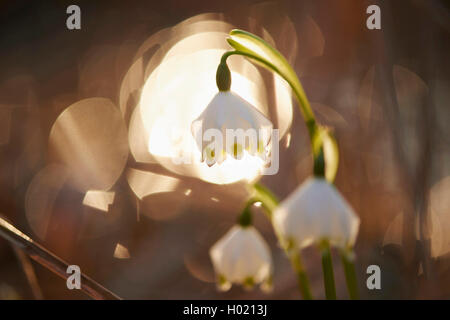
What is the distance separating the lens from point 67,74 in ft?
10.2

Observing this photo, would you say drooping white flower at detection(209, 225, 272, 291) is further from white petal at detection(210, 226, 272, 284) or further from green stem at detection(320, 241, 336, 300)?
green stem at detection(320, 241, 336, 300)

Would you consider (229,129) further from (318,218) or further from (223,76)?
(318,218)

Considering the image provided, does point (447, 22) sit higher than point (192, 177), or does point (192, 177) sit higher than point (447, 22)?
point (447, 22)

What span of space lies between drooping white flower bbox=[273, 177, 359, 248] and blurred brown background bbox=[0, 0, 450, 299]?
875 millimetres

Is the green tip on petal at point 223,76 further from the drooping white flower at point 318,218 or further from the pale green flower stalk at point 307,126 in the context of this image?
the drooping white flower at point 318,218

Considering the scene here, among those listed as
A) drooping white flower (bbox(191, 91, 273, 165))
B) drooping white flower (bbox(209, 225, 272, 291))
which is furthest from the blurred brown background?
drooping white flower (bbox(209, 225, 272, 291))

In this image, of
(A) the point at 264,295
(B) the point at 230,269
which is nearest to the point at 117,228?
(A) the point at 264,295

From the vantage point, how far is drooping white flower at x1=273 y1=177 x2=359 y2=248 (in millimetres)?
837

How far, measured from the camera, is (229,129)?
3.60 ft

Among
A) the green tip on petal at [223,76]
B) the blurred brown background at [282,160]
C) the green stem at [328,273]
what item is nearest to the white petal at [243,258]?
the green stem at [328,273]

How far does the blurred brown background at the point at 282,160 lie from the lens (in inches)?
74.2

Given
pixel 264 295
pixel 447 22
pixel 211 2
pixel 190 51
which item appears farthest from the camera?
pixel 211 2
